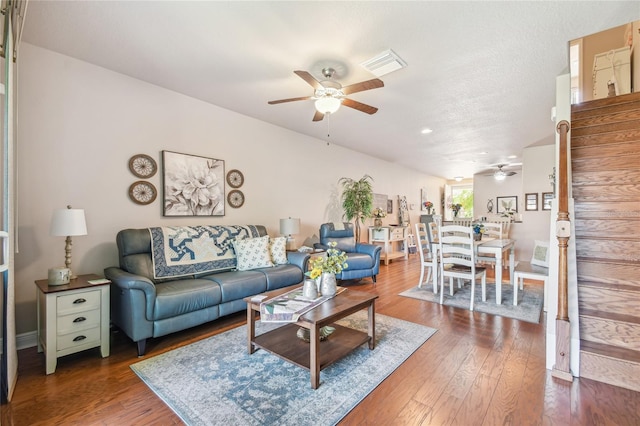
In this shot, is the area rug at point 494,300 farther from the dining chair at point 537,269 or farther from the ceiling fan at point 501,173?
the ceiling fan at point 501,173

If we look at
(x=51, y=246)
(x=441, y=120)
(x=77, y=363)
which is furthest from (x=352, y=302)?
(x=441, y=120)

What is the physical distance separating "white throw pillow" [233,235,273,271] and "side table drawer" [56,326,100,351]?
141cm

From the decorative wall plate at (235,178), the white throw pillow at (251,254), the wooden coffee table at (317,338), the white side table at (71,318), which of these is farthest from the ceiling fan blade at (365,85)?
the white side table at (71,318)

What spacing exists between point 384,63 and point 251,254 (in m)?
2.49

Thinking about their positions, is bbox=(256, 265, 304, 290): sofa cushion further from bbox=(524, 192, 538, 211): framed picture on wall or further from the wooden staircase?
bbox=(524, 192, 538, 211): framed picture on wall

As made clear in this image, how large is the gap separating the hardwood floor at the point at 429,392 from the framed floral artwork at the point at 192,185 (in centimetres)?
153

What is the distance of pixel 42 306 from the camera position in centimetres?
221

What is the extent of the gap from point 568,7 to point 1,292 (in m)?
4.23

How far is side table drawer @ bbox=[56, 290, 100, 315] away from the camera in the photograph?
6.92 feet

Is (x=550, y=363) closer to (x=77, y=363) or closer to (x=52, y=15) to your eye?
(x=77, y=363)

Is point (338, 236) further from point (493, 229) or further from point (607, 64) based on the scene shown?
point (607, 64)

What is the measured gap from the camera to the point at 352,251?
5.00 meters

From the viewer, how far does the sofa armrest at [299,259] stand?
3602 mm

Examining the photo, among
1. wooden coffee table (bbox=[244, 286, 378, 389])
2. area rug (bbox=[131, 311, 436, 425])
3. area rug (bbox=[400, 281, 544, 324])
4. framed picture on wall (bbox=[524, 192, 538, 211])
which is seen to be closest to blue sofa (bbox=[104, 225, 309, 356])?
area rug (bbox=[131, 311, 436, 425])
